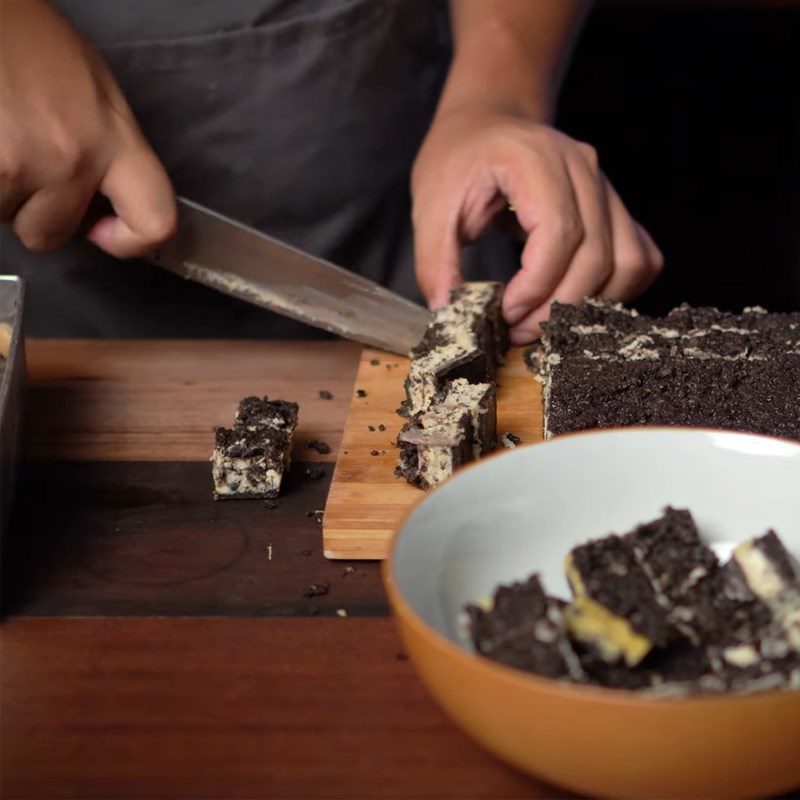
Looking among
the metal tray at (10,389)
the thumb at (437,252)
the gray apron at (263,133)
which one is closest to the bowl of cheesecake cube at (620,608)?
the metal tray at (10,389)

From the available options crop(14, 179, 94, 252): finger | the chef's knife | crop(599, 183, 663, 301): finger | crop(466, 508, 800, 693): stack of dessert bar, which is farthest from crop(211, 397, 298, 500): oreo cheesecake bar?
crop(599, 183, 663, 301): finger

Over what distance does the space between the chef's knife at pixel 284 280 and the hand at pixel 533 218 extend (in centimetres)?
20

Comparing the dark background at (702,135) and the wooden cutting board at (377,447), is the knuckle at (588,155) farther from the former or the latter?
the dark background at (702,135)

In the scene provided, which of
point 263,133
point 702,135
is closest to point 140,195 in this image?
point 263,133

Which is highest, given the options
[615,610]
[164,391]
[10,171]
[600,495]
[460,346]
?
[615,610]

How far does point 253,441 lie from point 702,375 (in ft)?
2.54

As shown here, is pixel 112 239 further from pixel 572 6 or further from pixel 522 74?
pixel 572 6

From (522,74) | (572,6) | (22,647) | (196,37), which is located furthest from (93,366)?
(572,6)

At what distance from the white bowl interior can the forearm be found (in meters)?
1.38

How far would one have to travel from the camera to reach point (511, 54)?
2.66m

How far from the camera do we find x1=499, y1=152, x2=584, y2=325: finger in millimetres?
2291

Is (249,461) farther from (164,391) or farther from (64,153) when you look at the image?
(64,153)

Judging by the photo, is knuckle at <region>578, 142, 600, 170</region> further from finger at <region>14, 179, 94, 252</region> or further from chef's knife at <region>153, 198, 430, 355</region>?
finger at <region>14, 179, 94, 252</region>

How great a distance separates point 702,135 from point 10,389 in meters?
3.44
